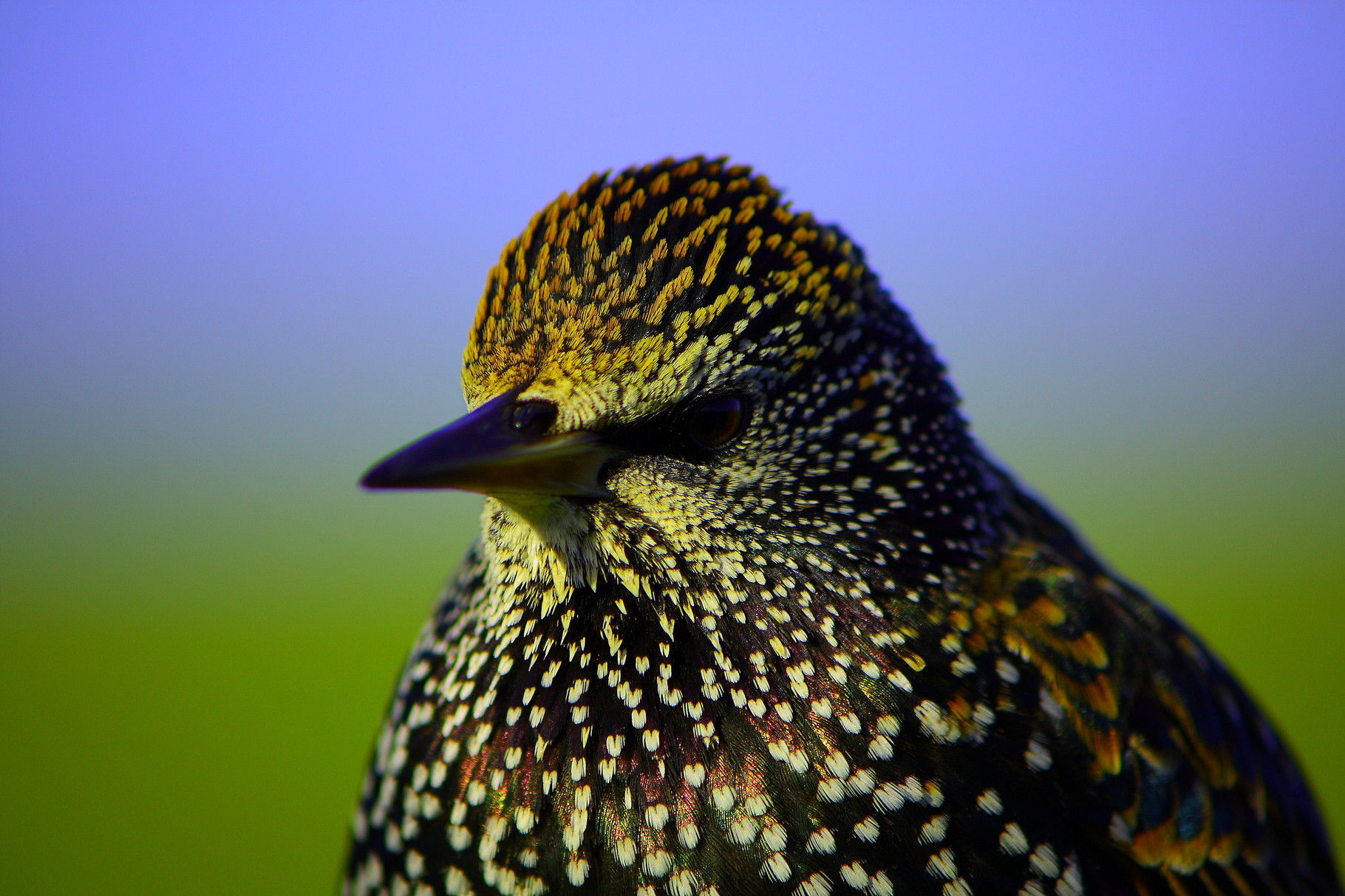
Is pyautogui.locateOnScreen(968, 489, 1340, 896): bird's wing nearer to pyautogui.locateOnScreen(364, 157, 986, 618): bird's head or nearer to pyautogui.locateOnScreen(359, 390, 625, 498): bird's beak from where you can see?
pyautogui.locateOnScreen(364, 157, 986, 618): bird's head

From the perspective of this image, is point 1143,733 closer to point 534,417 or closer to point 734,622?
point 734,622

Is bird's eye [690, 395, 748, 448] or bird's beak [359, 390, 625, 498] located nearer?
bird's beak [359, 390, 625, 498]

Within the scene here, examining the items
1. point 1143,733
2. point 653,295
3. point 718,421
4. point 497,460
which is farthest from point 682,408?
point 1143,733

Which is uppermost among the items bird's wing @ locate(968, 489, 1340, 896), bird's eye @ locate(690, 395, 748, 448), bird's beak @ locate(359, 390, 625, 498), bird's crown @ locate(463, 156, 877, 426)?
bird's crown @ locate(463, 156, 877, 426)

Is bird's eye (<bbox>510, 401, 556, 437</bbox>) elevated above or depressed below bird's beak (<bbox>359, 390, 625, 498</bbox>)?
above

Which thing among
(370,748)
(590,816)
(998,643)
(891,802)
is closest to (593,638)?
(590,816)

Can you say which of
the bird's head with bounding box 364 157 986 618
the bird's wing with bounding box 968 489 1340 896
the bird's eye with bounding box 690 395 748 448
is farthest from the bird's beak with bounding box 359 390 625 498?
the bird's wing with bounding box 968 489 1340 896

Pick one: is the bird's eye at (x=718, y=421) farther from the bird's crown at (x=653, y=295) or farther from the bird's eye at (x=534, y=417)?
the bird's eye at (x=534, y=417)

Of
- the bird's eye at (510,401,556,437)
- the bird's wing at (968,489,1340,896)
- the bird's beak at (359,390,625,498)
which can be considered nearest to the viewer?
the bird's beak at (359,390,625,498)
